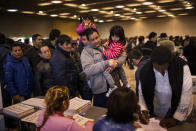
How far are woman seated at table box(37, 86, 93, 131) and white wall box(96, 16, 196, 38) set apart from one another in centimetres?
1988

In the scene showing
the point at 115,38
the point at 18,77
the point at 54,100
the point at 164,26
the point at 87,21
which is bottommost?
the point at 18,77

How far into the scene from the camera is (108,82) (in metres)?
2.12

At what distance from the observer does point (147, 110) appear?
1.57 m

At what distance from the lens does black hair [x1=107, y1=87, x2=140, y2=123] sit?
3.27ft

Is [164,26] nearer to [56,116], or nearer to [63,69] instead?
[63,69]

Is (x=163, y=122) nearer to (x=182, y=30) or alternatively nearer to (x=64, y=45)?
(x=64, y=45)

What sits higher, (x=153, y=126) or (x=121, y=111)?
(x=121, y=111)

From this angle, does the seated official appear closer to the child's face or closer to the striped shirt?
the striped shirt

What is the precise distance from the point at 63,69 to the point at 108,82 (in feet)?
2.09

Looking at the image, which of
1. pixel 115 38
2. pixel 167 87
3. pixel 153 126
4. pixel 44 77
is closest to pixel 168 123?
pixel 153 126

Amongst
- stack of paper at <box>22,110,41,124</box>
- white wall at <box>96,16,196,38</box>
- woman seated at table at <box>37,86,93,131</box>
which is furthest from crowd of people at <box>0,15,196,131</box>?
white wall at <box>96,16,196,38</box>

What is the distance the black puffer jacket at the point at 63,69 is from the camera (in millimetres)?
2338

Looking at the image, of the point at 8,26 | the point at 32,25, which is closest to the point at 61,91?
the point at 8,26

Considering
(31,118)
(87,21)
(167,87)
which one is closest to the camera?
(167,87)
